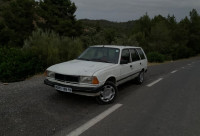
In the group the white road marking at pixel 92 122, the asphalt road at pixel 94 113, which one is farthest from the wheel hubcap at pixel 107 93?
the white road marking at pixel 92 122

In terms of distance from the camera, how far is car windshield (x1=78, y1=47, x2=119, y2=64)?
551 cm

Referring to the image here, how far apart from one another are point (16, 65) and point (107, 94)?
16.0 feet

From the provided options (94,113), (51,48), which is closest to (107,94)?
(94,113)

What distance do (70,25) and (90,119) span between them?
26.2 metres

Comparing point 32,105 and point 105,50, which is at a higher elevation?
point 105,50

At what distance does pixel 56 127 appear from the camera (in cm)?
347

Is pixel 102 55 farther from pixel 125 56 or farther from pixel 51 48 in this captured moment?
pixel 51 48

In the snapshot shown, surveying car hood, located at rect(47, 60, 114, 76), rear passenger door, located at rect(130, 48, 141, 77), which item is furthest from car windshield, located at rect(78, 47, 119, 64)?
rear passenger door, located at rect(130, 48, 141, 77)

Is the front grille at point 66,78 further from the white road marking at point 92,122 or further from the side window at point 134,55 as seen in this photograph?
the side window at point 134,55

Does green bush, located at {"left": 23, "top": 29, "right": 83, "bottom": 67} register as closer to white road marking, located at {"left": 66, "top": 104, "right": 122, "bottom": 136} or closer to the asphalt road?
the asphalt road

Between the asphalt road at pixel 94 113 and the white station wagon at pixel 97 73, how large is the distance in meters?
0.48

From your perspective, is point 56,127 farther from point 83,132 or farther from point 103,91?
point 103,91

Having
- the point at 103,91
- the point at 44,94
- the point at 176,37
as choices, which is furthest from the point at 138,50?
the point at 176,37

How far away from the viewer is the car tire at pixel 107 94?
4.79 metres
